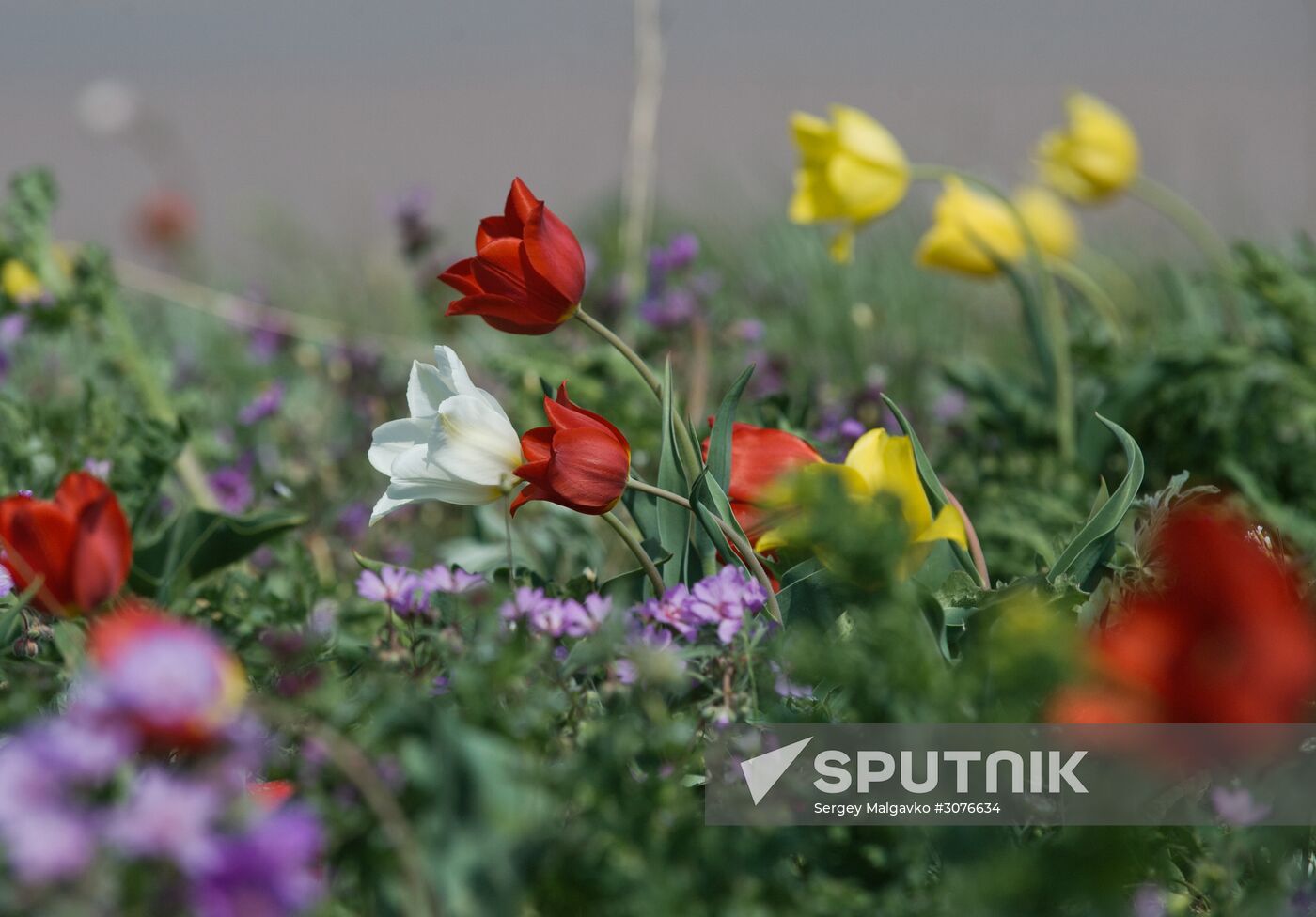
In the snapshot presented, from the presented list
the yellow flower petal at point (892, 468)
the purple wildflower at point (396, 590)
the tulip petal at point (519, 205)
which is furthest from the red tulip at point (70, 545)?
the yellow flower petal at point (892, 468)

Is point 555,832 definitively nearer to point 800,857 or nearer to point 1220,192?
point 800,857

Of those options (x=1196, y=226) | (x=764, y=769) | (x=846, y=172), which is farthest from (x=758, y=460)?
(x=1196, y=226)

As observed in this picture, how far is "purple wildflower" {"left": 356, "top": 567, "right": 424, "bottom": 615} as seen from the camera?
1.22m

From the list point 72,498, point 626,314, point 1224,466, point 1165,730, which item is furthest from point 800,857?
point 626,314

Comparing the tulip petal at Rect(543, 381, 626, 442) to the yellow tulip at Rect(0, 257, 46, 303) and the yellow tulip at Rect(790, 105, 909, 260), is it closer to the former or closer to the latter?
the yellow tulip at Rect(790, 105, 909, 260)

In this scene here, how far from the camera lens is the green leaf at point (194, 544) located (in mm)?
1535

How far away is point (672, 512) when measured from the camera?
54.6 inches

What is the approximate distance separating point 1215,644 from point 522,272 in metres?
0.70

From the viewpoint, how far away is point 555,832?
89 centimetres

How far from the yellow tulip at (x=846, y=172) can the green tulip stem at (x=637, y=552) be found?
107cm

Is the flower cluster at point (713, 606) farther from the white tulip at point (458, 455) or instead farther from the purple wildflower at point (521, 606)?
the white tulip at point (458, 455)

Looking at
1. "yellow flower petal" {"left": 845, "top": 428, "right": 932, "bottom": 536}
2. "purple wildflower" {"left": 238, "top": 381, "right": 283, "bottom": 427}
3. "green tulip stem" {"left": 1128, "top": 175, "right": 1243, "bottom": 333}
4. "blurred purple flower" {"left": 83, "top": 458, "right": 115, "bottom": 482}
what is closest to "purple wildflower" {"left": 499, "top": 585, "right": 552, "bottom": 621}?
"yellow flower petal" {"left": 845, "top": 428, "right": 932, "bottom": 536}

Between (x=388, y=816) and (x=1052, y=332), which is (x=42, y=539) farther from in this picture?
(x=1052, y=332)

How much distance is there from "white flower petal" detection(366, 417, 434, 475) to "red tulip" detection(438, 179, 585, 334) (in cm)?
12
